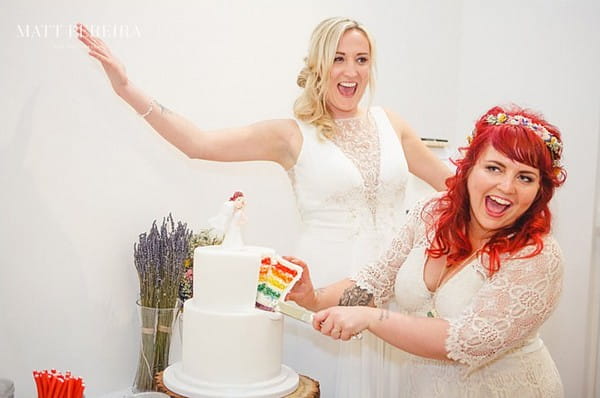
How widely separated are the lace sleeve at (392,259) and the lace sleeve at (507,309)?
291 mm

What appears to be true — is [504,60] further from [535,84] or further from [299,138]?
[299,138]

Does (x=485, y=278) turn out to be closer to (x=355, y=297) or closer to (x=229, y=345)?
(x=355, y=297)

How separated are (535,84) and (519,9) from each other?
1.22ft

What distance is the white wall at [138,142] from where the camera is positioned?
1.94 meters

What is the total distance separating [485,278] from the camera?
161 cm

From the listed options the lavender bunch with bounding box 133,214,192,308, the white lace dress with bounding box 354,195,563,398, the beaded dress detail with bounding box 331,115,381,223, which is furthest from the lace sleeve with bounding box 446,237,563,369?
the lavender bunch with bounding box 133,214,192,308

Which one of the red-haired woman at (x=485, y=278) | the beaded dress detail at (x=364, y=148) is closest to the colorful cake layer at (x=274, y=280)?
the red-haired woman at (x=485, y=278)

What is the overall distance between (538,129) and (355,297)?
2.25 ft

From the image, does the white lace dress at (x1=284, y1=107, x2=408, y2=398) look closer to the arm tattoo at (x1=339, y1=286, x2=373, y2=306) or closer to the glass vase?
the arm tattoo at (x1=339, y1=286, x2=373, y2=306)

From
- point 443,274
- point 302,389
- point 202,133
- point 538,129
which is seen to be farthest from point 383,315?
point 202,133

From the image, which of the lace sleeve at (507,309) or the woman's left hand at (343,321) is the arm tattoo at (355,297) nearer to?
the woman's left hand at (343,321)

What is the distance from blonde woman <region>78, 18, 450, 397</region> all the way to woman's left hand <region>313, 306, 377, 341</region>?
54 cm

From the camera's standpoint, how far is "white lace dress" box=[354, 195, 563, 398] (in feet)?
4.99

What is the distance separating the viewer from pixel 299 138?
7.41 feet
